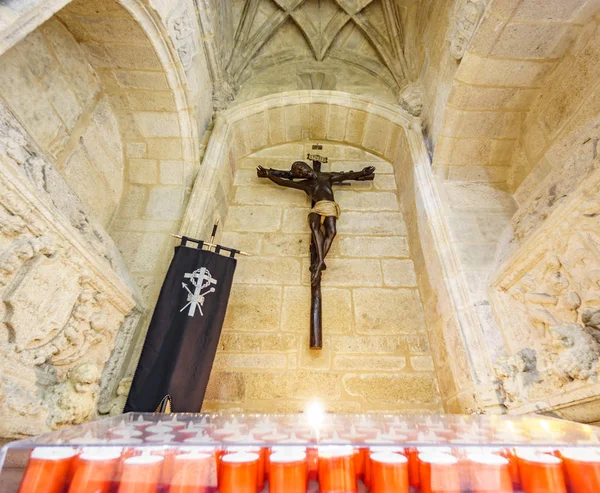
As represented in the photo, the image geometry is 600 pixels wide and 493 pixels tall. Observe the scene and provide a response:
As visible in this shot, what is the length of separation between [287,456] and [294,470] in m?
0.04

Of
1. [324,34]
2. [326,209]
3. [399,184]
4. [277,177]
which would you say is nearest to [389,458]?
[326,209]

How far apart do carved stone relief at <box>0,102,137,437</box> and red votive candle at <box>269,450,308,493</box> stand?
1417 mm

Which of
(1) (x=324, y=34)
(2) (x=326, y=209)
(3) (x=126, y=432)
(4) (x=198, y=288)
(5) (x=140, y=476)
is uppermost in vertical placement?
(1) (x=324, y=34)

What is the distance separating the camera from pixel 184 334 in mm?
2428

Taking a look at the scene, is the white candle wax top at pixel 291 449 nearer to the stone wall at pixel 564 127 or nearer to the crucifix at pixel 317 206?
the crucifix at pixel 317 206

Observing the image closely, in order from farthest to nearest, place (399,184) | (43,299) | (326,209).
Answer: (399,184)
(326,209)
(43,299)

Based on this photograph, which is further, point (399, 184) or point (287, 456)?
point (399, 184)

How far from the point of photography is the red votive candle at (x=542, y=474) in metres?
0.91

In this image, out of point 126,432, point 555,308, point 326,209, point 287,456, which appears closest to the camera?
point 287,456

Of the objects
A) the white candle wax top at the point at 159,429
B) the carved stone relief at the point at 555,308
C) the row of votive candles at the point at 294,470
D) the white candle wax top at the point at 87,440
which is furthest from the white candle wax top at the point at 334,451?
the carved stone relief at the point at 555,308

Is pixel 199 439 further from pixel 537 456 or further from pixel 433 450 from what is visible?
pixel 537 456

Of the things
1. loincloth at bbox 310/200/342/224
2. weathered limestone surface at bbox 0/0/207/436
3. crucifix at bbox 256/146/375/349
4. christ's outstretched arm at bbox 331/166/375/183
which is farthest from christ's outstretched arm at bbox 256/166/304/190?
weathered limestone surface at bbox 0/0/207/436

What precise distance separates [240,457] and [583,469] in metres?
0.96

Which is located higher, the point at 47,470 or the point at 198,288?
the point at 198,288
